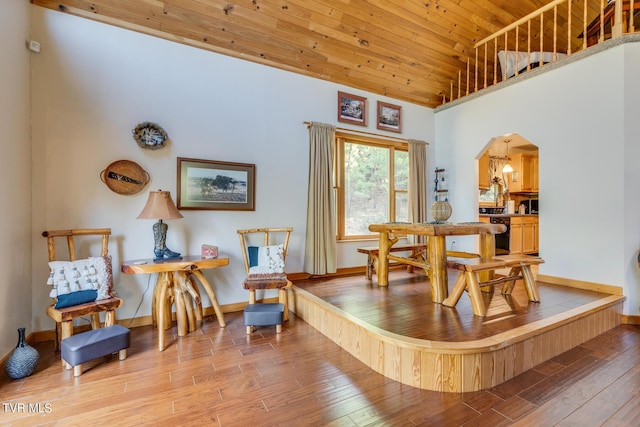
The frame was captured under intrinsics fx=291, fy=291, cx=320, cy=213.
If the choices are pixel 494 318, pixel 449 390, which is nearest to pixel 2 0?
pixel 449 390

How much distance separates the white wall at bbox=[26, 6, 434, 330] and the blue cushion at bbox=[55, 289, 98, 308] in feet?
1.67

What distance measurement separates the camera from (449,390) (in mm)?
1912

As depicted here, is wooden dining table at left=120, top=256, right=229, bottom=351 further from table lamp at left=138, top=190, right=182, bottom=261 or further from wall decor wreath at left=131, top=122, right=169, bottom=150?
wall decor wreath at left=131, top=122, right=169, bottom=150

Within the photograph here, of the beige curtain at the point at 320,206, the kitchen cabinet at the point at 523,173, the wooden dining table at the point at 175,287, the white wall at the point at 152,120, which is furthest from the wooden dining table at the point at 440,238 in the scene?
the kitchen cabinet at the point at 523,173

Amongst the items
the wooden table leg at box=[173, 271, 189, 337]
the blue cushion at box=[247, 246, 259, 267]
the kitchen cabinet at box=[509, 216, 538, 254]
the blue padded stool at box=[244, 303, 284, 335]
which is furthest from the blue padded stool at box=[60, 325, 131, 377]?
the kitchen cabinet at box=[509, 216, 538, 254]

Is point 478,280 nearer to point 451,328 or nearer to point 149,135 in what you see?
point 451,328

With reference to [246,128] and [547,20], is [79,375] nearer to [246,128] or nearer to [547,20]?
[246,128]

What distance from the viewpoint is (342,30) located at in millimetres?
3670

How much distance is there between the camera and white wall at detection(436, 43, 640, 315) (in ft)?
10.2

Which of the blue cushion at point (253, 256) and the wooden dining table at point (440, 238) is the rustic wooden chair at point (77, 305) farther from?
the wooden dining table at point (440, 238)

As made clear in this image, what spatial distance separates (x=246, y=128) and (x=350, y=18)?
1.86 m

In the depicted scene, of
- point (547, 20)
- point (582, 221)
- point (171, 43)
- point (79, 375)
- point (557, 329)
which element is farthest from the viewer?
point (547, 20)

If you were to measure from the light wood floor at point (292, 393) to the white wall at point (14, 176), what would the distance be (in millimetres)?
466

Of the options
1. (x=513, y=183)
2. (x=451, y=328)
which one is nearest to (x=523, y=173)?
(x=513, y=183)
